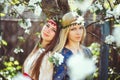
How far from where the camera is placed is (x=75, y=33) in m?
2.86

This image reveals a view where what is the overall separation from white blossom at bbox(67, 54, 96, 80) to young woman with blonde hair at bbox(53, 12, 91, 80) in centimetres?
3

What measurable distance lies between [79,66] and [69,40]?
18 centimetres

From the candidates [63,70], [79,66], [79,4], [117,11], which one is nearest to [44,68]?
[63,70]

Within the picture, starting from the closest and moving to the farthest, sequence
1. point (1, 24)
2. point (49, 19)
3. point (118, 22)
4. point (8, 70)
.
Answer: point (118, 22) → point (49, 19) → point (8, 70) → point (1, 24)

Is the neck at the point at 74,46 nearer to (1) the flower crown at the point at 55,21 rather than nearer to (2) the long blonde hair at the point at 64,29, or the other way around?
(2) the long blonde hair at the point at 64,29

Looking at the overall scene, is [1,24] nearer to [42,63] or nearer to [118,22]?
[42,63]

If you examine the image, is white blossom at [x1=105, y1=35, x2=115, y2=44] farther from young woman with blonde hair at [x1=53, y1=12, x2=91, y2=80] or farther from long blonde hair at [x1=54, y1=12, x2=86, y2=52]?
long blonde hair at [x1=54, y1=12, x2=86, y2=52]

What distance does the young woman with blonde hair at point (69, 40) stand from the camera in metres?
2.81

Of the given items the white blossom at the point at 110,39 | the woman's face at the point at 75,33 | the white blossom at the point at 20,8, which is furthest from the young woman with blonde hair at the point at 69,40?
the white blossom at the point at 20,8

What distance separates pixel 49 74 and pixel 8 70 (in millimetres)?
873

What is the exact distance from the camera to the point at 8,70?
3.62 m

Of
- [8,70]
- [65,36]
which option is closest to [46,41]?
[65,36]

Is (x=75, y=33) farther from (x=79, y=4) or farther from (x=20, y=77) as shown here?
(x=20, y=77)

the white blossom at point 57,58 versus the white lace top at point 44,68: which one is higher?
the white blossom at point 57,58
